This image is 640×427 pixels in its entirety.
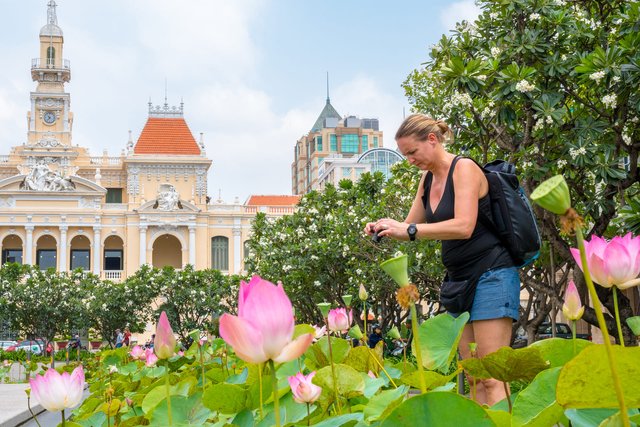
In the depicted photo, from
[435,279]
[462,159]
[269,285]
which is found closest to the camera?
[269,285]

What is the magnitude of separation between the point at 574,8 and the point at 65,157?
39975 mm

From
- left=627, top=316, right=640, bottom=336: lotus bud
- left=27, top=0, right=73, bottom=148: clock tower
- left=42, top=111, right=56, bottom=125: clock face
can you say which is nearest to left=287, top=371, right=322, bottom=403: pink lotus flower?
left=627, top=316, right=640, bottom=336: lotus bud

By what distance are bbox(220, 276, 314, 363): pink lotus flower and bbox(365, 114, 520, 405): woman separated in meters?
1.58

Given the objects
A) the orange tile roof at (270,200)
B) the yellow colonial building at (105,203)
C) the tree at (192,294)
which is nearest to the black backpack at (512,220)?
the tree at (192,294)

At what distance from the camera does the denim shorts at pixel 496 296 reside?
8.67ft

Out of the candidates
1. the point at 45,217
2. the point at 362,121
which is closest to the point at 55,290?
the point at 45,217

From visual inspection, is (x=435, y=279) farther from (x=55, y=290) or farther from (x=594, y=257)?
(x=55, y=290)

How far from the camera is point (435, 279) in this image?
39.9ft

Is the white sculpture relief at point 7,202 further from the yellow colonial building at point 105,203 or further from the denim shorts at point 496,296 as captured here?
the denim shorts at point 496,296

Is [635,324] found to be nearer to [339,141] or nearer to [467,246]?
[467,246]

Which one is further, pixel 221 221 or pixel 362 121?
pixel 362 121

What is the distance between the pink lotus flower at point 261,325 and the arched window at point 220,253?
4243 cm

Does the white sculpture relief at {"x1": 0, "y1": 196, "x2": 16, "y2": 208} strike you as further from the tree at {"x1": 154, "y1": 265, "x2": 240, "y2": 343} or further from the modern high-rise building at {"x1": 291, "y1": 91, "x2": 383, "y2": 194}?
the modern high-rise building at {"x1": 291, "y1": 91, "x2": 383, "y2": 194}

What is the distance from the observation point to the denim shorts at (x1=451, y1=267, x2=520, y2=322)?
264 centimetres
